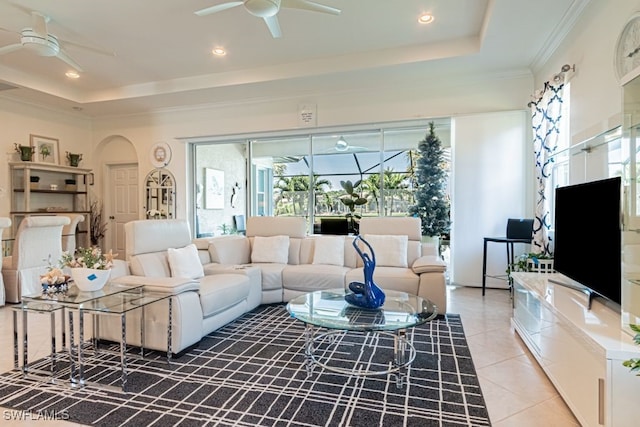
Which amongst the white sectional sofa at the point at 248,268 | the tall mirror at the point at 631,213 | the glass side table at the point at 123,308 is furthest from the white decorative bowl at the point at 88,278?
the tall mirror at the point at 631,213

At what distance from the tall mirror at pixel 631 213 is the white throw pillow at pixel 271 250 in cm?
338

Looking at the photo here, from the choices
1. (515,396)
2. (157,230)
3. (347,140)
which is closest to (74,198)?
(157,230)

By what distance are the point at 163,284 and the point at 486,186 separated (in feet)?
14.1

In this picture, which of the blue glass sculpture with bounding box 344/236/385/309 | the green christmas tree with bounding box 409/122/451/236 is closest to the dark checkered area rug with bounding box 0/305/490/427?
the blue glass sculpture with bounding box 344/236/385/309

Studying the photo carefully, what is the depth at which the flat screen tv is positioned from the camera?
1995 mm

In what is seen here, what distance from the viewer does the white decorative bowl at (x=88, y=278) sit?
2.51 meters

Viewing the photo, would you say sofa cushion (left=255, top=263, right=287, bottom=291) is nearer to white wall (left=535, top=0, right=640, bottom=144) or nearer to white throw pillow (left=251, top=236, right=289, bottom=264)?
white throw pillow (left=251, top=236, right=289, bottom=264)

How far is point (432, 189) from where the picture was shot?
5.20 meters

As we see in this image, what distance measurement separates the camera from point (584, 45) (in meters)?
3.16

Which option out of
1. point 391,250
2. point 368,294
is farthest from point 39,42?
point 391,250

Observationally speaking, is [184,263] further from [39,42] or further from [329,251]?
[39,42]

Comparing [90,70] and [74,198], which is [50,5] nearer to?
[90,70]

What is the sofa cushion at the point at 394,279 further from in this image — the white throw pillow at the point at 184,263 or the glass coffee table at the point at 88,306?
the glass coffee table at the point at 88,306

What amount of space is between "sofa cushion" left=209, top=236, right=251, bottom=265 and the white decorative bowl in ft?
5.49
